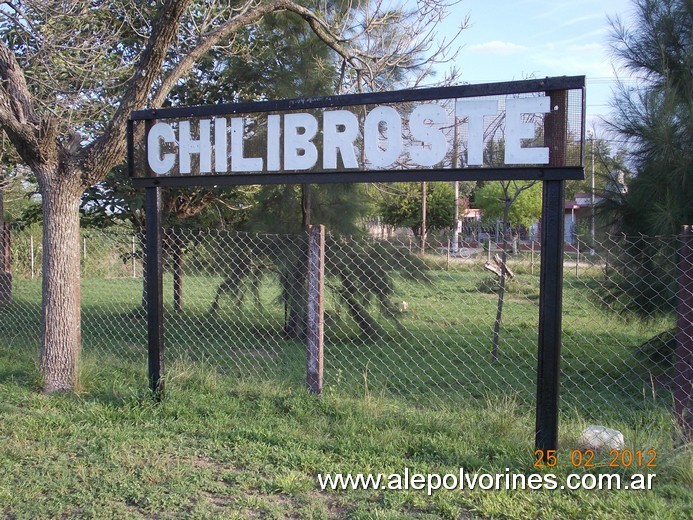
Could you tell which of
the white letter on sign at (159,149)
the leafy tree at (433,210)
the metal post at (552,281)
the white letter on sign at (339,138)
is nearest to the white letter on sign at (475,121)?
the metal post at (552,281)

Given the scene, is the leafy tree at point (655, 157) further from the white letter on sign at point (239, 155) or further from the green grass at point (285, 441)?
the white letter on sign at point (239, 155)

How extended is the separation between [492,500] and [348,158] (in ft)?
7.51

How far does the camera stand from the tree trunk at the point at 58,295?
539 cm

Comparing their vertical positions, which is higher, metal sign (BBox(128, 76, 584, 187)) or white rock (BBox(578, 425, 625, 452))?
metal sign (BBox(128, 76, 584, 187))

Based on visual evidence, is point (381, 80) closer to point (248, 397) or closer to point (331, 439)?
point (248, 397)

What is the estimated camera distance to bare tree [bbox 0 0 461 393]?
213 inches

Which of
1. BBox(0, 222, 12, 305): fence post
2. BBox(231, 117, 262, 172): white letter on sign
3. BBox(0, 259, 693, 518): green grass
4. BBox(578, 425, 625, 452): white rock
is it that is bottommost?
BBox(0, 259, 693, 518): green grass

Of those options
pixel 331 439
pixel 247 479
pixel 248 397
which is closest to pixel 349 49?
pixel 248 397

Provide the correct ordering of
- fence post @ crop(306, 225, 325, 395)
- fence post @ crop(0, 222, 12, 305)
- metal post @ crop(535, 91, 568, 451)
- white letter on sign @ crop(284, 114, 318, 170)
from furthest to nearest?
fence post @ crop(0, 222, 12, 305)
fence post @ crop(306, 225, 325, 395)
white letter on sign @ crop(284, 114, 318, 170)
metal post @ crop(535, 91, 568, 451)

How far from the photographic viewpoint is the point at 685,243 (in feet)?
13.7

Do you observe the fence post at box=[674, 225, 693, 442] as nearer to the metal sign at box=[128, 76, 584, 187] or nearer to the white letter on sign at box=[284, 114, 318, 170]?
the metal sign at box=[128, 76, 584, 187]

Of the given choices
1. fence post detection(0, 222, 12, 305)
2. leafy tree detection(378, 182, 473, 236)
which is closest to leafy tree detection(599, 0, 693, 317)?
fence post detection(0, 222, 12, 305)

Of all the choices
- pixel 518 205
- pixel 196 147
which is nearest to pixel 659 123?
pixel 196 147

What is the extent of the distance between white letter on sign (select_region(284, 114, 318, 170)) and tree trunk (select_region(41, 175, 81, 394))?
227 centimetres
